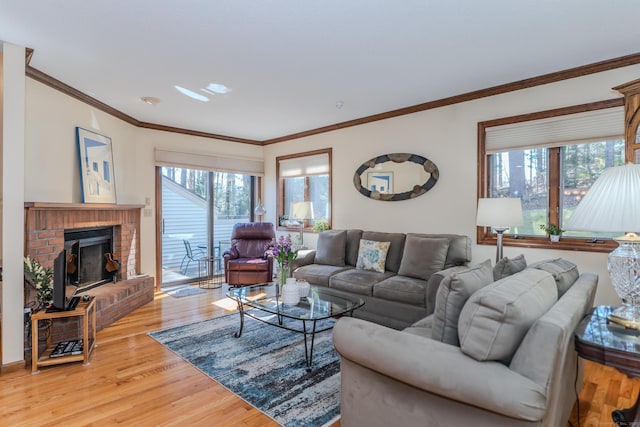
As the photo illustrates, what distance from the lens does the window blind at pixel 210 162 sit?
5.27 meters

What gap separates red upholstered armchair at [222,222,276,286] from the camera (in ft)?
16.5

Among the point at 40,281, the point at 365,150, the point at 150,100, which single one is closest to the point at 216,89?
the point at 150,100

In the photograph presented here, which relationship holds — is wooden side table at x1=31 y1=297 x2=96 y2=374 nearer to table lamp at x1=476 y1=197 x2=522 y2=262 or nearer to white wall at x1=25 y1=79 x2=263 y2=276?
white wall at x1=25 y1=79 x2=263 y2=276

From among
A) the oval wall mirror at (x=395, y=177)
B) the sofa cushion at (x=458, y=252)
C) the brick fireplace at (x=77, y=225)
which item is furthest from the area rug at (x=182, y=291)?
the sofa cushion at (x=458, y=252)

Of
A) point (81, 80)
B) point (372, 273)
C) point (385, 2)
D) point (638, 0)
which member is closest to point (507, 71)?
point (638, 0)

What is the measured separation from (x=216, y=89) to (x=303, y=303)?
2.41 meters

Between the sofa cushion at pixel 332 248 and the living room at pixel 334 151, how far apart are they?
1.58 ft

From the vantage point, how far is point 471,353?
140cm

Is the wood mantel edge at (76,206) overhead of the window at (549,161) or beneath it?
beneath

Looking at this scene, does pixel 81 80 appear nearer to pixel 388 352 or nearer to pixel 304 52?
pixel 304 52

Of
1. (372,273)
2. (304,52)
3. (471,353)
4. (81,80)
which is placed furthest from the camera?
(372,273)

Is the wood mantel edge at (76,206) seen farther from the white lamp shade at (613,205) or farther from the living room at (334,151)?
the white lamp shade at (613,205)

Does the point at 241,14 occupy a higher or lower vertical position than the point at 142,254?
higher

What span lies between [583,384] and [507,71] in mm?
2678
